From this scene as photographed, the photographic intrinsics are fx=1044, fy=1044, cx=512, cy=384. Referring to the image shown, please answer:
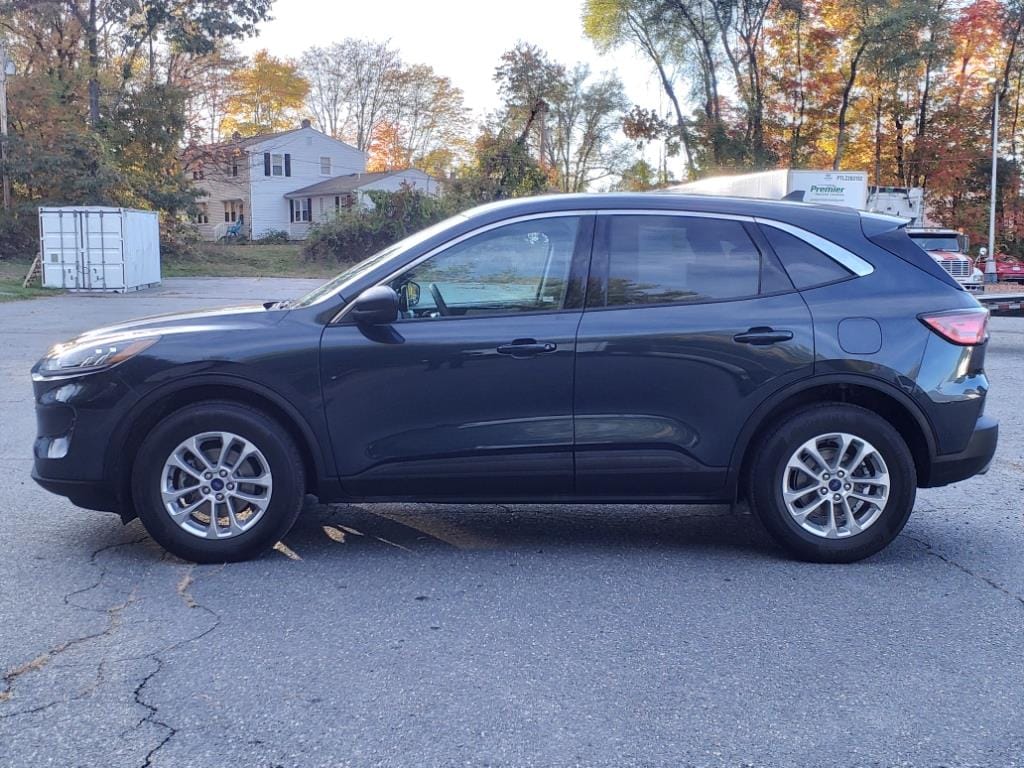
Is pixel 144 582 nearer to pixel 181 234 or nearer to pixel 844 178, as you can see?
pixel 844 178

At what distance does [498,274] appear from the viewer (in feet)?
16.5

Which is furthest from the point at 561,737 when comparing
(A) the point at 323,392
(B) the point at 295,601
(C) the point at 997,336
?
(C) the point at 997,336

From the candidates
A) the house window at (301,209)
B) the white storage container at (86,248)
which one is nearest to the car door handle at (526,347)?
the white storage container at (86,248)

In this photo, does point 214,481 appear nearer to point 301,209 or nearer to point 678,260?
point 678,260

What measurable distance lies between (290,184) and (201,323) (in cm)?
6145

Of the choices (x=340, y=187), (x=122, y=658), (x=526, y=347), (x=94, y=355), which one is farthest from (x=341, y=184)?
(x=122, y=658)

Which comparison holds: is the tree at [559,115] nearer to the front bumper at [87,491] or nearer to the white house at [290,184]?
the white house at [290,184]

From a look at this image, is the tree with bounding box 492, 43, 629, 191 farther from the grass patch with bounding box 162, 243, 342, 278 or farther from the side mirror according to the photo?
the side mirror

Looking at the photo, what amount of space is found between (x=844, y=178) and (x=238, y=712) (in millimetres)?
21304

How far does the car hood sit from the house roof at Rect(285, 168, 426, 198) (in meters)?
54.1

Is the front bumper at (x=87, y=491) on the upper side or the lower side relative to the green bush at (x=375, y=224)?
lower

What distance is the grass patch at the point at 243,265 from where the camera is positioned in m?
42.1

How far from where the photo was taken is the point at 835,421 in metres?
4.92

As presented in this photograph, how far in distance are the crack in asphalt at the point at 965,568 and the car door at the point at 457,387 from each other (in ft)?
6.30
